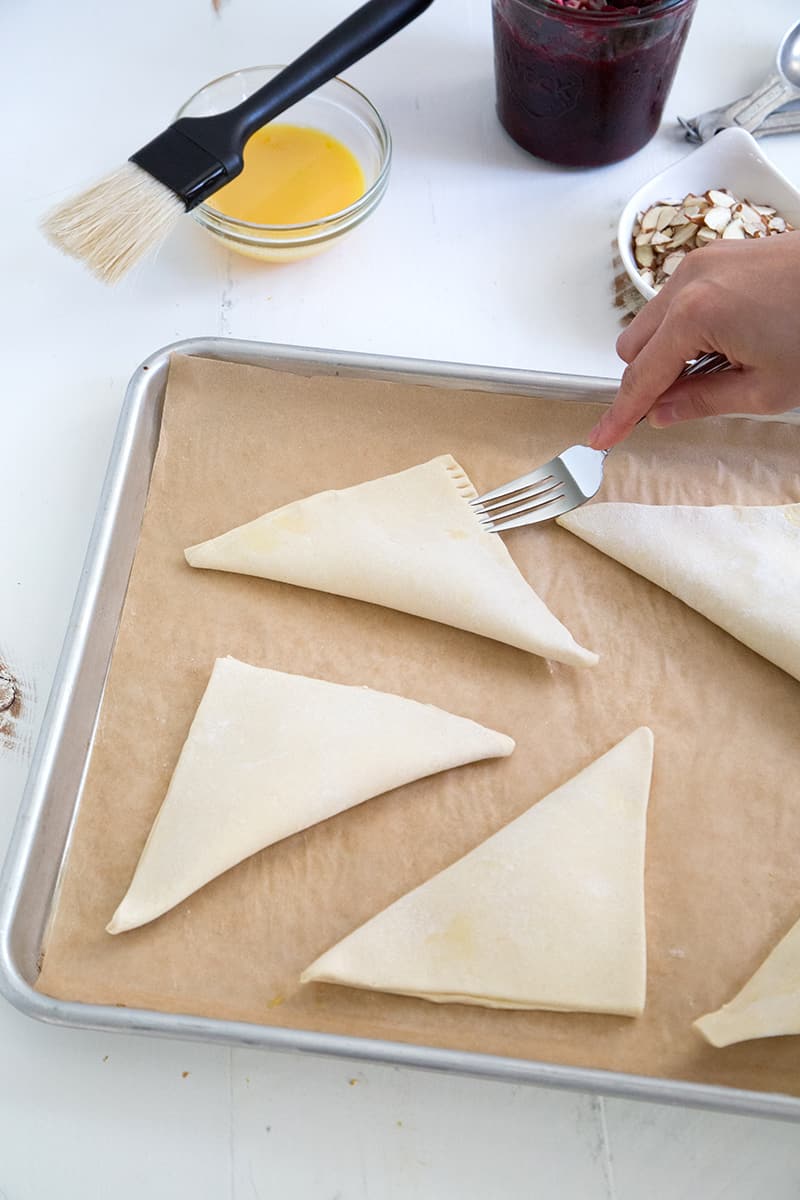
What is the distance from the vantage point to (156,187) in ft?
4.27

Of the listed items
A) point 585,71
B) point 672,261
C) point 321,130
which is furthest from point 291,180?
point 672,261

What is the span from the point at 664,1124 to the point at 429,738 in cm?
42

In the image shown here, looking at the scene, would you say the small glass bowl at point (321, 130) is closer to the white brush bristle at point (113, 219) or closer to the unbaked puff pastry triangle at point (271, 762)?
the white brush bristle at point (113, 219)

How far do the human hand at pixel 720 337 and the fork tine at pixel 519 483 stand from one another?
0.08 metres

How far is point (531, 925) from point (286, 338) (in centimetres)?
85

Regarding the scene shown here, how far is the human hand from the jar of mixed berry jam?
1.27 feet

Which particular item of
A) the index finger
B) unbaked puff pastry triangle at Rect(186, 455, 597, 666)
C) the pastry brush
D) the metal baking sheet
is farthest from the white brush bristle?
the index finger

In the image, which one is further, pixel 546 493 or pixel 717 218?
pixel 717 218

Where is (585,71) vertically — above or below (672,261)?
above

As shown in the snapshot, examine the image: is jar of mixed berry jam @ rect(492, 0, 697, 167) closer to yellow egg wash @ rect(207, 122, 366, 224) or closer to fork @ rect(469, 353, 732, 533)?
yellow egg wash @ rect(207, 122, 366, 224)

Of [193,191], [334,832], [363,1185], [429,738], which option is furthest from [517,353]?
[363,1185]

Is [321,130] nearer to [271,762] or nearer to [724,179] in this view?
[724,179]

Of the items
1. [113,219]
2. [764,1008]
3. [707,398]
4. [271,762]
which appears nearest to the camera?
[764,1008]

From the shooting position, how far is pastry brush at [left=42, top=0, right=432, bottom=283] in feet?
4.23
